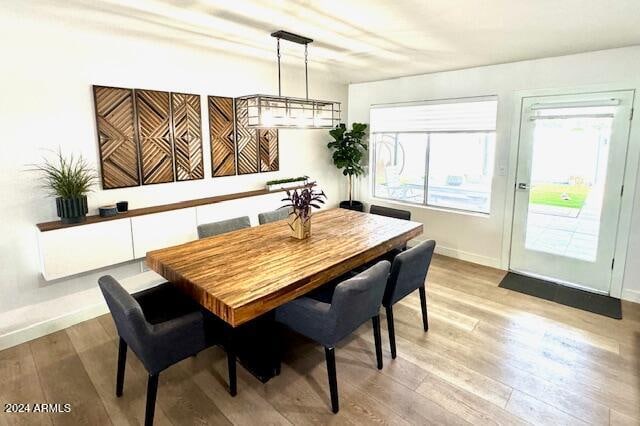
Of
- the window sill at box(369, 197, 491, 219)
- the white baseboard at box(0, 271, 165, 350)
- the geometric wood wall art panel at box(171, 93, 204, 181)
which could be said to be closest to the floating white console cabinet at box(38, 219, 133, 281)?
the white baseboard at box(0, 271, 165, 350)

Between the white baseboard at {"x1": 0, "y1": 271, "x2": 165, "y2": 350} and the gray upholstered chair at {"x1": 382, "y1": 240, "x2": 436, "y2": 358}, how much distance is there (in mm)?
2500

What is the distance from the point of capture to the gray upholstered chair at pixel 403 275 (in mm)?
2527

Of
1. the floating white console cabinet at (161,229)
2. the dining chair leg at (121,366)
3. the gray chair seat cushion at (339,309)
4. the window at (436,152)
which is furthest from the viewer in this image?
the window at (436,152)

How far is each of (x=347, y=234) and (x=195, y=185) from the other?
1888 mm

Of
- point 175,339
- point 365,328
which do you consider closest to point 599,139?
point 365,328

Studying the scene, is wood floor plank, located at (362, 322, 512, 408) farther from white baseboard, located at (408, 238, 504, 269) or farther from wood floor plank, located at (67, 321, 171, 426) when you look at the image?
white baseboard, located at (408, 238, 504, 269)

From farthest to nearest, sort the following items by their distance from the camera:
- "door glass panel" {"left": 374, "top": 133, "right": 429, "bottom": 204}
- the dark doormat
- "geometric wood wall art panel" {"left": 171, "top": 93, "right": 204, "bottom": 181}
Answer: "door glass panel" {"left": 374, "top": 133, "right": 429, "bottom": 204} < "geometric wood wall art panel" {"left": 171, "top": 93, "right": 204, "bottom": 181} < the dark doormat

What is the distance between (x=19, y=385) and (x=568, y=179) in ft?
16.7

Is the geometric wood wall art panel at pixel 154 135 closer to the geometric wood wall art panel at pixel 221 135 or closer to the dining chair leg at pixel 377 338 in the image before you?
the geometric wood wall art panel at pixel 221 135

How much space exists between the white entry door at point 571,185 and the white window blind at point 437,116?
1.47 feet

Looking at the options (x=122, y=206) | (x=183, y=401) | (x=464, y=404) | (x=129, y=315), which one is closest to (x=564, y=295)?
(x=464, y=404)

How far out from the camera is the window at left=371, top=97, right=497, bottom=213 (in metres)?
4.44

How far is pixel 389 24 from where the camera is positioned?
8.77 feet

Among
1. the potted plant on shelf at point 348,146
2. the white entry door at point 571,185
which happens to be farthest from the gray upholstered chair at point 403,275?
the potted plant on shelf at point 348,146
